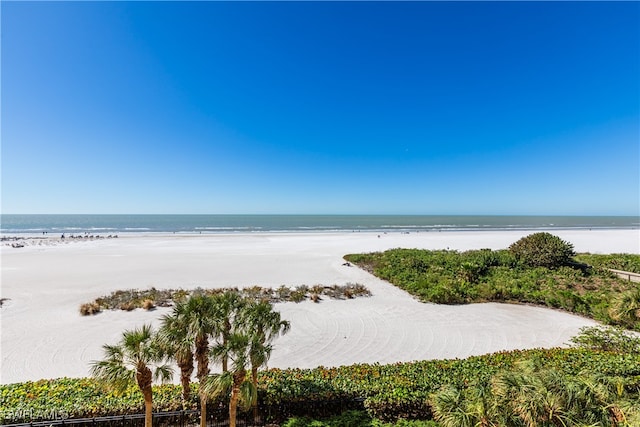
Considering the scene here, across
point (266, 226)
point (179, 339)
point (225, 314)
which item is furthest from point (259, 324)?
point (266, 226)

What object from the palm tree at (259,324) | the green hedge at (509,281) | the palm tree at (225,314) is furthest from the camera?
the green hedge at (509,281)

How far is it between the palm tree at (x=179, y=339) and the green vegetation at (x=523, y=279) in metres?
14.6

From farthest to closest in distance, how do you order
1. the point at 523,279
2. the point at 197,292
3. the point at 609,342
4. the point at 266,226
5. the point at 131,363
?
the point at 266,226
the point at 523,279
the point at 197,292
the point at 609,342
the point at 131,363

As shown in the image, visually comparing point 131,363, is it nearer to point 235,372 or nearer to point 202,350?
point 202,350

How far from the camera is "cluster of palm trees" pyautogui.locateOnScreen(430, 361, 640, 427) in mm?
5398

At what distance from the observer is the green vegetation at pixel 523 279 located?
16641mm

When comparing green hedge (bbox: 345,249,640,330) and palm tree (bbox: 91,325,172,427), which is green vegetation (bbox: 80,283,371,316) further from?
palm tree (bbox: 91,325,172,427)

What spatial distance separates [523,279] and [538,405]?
19765 millimetres

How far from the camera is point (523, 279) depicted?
21656 millimetres

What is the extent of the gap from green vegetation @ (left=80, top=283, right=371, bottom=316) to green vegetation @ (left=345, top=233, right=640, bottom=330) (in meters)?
4.83

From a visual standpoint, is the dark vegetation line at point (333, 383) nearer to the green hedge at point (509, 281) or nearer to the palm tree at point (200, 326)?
the palm tree at point (200, 326)

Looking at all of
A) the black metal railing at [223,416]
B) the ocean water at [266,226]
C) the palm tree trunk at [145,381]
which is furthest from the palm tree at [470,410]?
the ocean water at [266,226]

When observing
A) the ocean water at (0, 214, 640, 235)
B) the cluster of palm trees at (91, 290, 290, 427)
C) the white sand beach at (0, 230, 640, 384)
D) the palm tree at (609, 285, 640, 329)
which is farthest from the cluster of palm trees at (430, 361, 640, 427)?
the ocean water at (0, 214, 640, 235)

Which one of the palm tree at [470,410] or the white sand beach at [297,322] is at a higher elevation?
the palm tree at [470,410]
